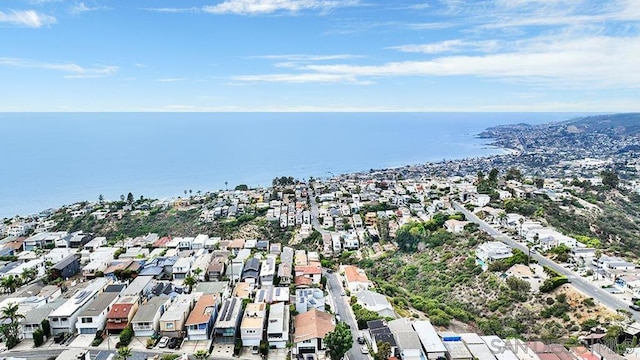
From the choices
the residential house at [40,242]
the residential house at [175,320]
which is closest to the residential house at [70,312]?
the residential house at [175,320]

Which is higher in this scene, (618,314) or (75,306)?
(75,306)

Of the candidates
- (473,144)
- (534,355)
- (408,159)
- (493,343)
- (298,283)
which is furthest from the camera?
(473,144)

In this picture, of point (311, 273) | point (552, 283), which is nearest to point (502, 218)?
point (552, 283)

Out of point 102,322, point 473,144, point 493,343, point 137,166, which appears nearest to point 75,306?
point 102,322

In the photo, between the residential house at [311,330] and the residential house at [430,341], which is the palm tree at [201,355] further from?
the residential house at [430,341]

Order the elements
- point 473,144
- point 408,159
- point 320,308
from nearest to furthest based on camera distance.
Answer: point 320,308, point 408,159, point 473,144

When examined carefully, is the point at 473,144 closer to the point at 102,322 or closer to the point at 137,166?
the point at 137,166

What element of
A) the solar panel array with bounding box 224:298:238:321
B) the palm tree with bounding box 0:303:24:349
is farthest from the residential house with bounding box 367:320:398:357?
the palm tree with bounding box 0:303:24:349
